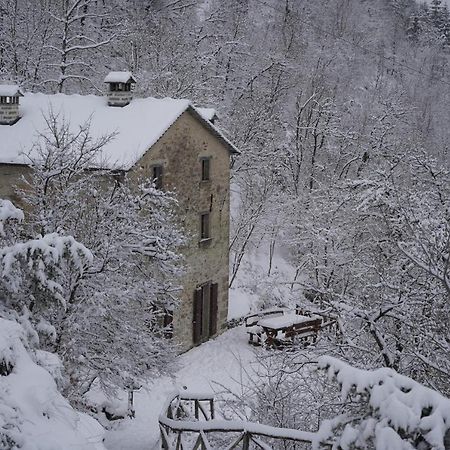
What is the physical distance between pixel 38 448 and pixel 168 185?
16404 mm

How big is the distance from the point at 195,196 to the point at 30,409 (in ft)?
57.2

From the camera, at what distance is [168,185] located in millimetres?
21156

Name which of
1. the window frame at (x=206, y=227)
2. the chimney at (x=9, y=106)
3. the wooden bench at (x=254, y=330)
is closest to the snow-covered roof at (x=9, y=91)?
the chimney at (x=9, y=106)

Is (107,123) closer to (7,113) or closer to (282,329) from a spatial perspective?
(7,113)

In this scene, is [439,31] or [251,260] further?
[439,31]

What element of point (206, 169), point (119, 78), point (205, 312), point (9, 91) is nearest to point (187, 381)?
point (205, 312)

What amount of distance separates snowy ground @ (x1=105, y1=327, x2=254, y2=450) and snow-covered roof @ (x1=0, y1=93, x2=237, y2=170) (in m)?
6.27

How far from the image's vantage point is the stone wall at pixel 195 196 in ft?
69.2

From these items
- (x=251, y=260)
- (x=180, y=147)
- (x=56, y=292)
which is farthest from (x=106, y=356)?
(x=251, y=260)

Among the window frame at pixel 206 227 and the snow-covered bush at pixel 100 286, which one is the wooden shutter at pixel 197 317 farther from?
the snow-covered bush at pixel 100 286

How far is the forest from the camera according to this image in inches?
406

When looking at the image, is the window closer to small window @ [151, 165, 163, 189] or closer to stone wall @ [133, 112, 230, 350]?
stone wall @ [133, 112, 230, 350]

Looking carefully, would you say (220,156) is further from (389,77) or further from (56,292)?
(389,77)

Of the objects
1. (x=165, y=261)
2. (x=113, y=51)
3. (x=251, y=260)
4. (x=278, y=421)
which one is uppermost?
(x=113, y=51)
